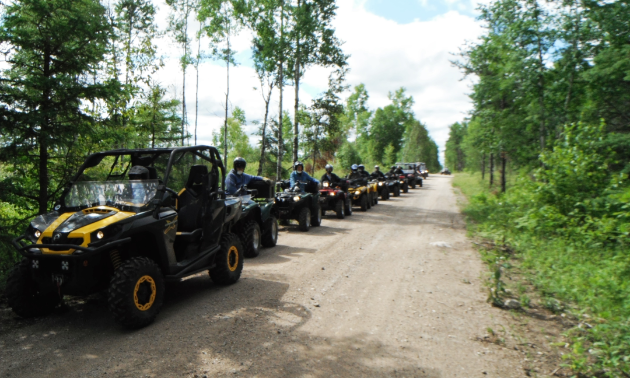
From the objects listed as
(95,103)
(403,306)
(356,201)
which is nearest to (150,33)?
(356,201)

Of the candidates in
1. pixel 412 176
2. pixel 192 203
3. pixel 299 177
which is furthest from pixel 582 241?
pixel 412 176

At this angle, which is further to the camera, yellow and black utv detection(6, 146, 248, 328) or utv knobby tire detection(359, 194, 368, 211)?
utv knobby tire detection(359, 194, 368, 211)

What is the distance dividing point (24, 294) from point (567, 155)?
1054 cm

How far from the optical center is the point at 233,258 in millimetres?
6891

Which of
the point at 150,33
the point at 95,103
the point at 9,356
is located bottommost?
the point at 9,356

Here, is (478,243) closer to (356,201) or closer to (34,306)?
(356,201)

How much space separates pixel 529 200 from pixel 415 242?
3.04 m

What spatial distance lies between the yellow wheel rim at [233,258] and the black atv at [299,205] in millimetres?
5253

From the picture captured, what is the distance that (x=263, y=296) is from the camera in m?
6.25

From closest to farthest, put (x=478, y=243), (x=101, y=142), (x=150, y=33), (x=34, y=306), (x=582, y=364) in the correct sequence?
(x=582, y=364), (x=34, y=306), (x=101, y=142), (x=478, y=243), (x=150, y=33)

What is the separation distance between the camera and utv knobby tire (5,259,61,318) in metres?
4.91

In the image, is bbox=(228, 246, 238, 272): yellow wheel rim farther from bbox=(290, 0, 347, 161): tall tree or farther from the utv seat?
bbox=(290, 0, 347, 161): tall tree

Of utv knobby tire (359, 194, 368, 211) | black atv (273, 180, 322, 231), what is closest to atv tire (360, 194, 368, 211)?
utv knobby tire (359, 194, 368, 211)

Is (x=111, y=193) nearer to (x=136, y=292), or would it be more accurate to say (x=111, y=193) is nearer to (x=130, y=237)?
(x=130, y=237)
